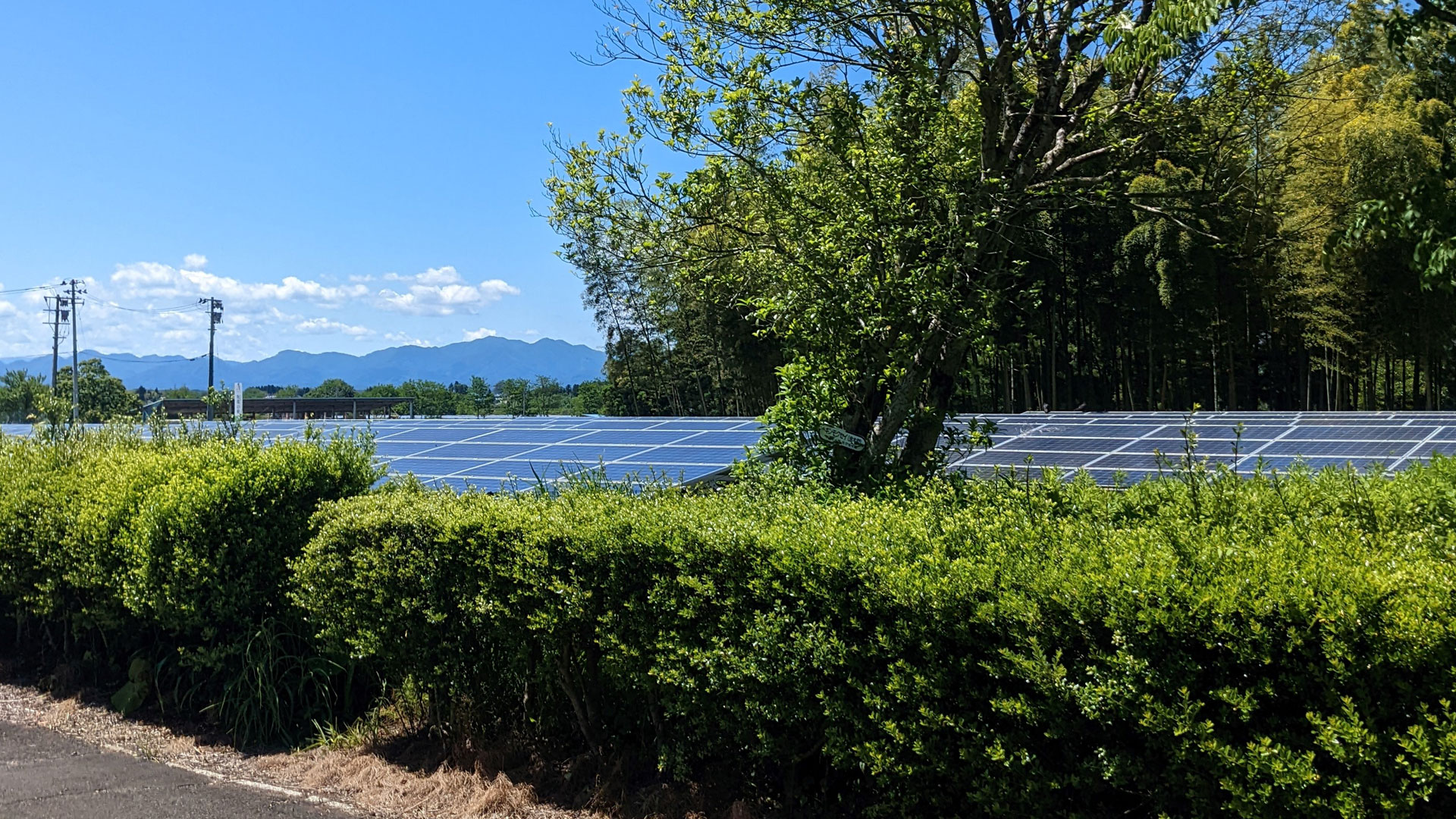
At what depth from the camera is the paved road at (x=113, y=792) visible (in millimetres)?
4383

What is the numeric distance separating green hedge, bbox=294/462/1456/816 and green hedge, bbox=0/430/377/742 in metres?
0.70

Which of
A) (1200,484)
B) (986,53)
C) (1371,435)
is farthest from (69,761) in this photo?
(1371,435)

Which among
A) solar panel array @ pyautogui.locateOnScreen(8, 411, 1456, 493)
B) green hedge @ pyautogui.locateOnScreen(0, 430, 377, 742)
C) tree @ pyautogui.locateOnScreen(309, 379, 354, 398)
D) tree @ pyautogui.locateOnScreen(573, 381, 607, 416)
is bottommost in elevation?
green hedge @ pyautogui.locateOnScreen(0, 430, 377, 742)

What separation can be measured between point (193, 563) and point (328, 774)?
152cm

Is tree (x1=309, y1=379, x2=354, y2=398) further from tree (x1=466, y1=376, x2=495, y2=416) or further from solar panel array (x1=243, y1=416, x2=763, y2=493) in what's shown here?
solar panel array (x1=243, y1=416, x2=763, y2=493)

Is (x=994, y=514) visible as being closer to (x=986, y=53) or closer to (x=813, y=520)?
(x=813, y=520)

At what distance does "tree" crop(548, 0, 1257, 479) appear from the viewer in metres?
5.30

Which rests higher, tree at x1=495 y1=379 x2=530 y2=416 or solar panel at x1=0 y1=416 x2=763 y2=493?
tree at x1=495 y1=379 x2=530 y2=416

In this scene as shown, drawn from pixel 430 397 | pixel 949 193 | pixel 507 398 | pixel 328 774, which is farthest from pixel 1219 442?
pixel 430 397

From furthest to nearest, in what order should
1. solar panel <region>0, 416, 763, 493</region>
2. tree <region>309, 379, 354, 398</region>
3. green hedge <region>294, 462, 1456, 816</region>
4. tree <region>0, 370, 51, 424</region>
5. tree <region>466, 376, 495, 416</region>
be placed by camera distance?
1. tree <region>309, 379, 354, 398</region>
2. tree <region>466, 376, 495, 416</region>
3. tree <region>0, 370, 51, 424</region>
4. solar panel <region>0, 416, 763, 493</region>
5. green hedge <region>294, 462, 1456, 816</region>

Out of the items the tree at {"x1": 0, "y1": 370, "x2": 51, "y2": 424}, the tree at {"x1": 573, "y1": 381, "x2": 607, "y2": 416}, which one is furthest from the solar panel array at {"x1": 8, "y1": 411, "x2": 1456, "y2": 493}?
the tree at {"x1": 573, "y1": 381, "x2": 607, "y2": 416}

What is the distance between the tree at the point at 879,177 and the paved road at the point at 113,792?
10.8ft

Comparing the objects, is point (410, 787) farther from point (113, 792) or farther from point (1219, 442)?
point (1219, 442)

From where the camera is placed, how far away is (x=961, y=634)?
3.05 meters
